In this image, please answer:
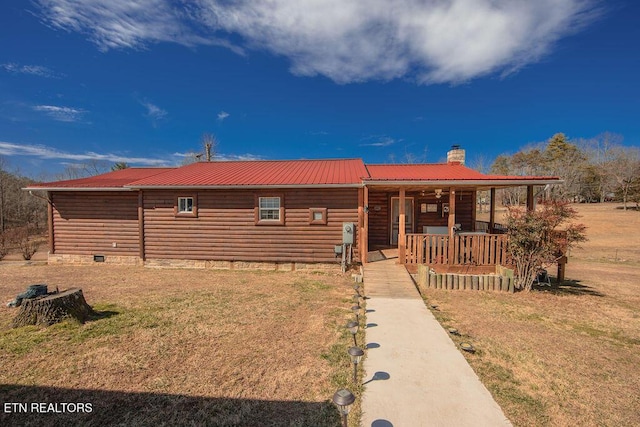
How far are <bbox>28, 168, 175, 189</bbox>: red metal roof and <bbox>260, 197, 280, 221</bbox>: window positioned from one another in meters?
5.19

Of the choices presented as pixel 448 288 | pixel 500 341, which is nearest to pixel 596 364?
pixel 500 341

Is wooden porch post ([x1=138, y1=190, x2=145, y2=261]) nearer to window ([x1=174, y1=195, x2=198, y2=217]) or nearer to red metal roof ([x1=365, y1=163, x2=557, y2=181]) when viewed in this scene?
window ([x1=174, y1=195, x2=198, y2=217])

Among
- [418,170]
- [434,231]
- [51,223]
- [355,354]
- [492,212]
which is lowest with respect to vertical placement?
[355,354]

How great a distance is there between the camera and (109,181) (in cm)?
1152

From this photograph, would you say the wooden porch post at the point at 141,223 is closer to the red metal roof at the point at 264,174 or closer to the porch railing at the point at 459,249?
the red metal roof at the point at 264,174

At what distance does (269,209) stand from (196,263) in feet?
11.0

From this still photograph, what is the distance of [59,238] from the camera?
11141mm

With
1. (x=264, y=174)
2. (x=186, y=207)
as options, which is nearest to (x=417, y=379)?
(x=264, y=174)

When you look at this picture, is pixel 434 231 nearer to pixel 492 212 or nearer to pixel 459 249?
pixel 459 249

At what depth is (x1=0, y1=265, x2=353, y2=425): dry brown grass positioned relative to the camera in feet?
9.80

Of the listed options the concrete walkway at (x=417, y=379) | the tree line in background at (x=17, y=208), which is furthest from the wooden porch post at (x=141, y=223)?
the tree line in background at (x=17, y=208)

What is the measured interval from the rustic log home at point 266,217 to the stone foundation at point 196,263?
0.04 meters

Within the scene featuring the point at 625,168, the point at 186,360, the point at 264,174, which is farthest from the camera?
the point at 625,168

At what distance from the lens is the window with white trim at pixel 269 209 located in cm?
1003
